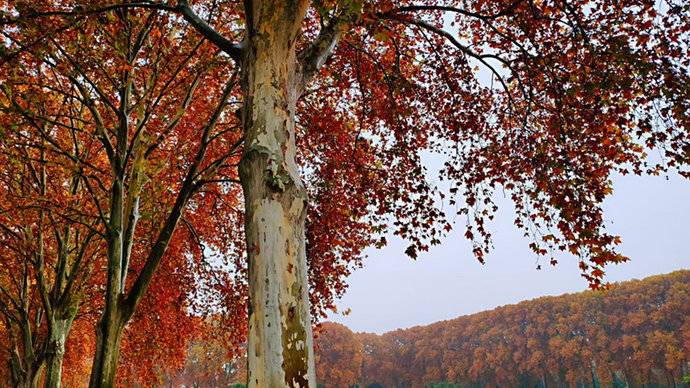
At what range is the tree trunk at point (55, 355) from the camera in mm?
13328

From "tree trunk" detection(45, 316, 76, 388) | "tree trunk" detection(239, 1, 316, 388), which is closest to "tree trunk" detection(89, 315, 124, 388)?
"tree trunk" detection(239, 1, 316, 388)

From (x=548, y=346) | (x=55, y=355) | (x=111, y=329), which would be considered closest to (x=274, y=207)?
(x=111, y=329)

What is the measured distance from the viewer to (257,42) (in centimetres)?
581

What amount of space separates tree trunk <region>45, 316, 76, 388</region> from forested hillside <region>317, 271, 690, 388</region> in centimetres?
5252

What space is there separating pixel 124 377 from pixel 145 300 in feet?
21.2

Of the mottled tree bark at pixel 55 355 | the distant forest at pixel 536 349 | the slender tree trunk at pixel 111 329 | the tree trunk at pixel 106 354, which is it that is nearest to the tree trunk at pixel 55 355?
the mottled tree bark at pixel 55 355

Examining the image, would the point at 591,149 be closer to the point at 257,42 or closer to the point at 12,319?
the point at 257,42

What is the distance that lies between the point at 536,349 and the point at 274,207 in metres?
64.6

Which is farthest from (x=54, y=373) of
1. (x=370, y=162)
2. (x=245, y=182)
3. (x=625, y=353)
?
(x=625, y=353)

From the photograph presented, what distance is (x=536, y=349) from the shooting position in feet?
202

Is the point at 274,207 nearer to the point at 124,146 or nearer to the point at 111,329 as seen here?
the point at 111,329

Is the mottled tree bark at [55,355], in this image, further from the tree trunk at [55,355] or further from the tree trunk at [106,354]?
the tree trunk at [106,354]

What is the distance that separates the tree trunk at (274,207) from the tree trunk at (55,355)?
1164cm

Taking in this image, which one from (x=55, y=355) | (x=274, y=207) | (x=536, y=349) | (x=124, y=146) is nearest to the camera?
(x=274, y=207)
